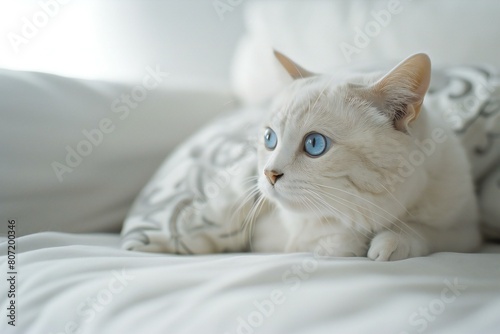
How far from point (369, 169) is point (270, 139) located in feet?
0.74

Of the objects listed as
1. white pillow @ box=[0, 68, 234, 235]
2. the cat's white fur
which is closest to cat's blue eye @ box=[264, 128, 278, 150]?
the cat's white fur

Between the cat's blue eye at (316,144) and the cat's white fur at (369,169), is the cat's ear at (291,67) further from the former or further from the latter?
the cat's blue eye at (316,144)

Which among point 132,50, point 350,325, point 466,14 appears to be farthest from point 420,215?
point 132,50

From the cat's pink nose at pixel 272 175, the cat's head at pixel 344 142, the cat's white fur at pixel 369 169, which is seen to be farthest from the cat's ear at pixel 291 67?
the cat's pink nose at pixel 272 175

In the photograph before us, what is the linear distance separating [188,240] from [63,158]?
1.25 ft

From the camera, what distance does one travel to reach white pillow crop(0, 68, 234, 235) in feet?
3.30

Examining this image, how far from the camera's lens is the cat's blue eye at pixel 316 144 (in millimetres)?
786

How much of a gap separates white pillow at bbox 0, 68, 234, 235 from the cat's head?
1.71 ft

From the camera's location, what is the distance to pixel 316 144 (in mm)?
792

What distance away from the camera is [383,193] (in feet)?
2.59

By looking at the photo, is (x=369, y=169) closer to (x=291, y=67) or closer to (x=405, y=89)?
(x=405, y=89)

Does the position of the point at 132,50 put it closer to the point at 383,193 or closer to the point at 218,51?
the point at 218,51

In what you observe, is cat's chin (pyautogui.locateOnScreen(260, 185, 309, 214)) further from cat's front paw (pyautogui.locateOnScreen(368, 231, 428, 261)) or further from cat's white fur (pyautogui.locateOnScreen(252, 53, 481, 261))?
cat's front paw (pyautogui.locateOnScreen(368, 231, 428, 261))

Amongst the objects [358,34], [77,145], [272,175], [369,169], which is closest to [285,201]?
[272,175]
